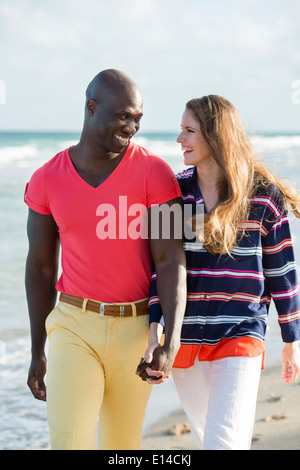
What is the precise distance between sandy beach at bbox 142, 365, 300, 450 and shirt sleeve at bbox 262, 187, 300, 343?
4.55ft

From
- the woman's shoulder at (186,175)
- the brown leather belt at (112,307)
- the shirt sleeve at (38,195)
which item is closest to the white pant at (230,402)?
the brown leather belt at (112,307)

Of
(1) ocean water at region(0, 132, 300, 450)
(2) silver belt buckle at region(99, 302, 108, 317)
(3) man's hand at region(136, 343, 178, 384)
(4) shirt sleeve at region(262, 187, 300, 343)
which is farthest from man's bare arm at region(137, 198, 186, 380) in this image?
(1) ocean water at region(0, 132, 300, 450)

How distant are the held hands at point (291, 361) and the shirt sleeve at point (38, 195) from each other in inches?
49.3

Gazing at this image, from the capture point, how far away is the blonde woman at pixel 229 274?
3.03 meters

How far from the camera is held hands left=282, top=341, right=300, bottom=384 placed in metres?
3.24

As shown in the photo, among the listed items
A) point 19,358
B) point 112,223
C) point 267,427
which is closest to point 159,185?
point 112,223

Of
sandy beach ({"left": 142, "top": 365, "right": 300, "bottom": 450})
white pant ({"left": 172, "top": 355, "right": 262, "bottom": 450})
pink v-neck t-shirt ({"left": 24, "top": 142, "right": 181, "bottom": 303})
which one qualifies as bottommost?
sandy beach ({"left": 142, "top": 365, "right": 300, "bottom": 450})

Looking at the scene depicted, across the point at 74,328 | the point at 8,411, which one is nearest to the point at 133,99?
the point at 74,328

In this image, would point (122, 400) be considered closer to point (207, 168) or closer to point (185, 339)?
point (185, 339)

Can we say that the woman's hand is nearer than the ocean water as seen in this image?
Yes

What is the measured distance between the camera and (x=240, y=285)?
3.12 metres

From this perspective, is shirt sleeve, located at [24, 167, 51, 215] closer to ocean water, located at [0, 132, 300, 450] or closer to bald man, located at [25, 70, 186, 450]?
bald man, located at [25, 70, 186, 450]

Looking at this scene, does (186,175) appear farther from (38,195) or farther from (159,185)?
(38,195)

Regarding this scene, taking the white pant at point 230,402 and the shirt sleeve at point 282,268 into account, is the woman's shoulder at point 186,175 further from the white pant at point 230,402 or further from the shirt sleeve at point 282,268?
the white pant at point 230,402
